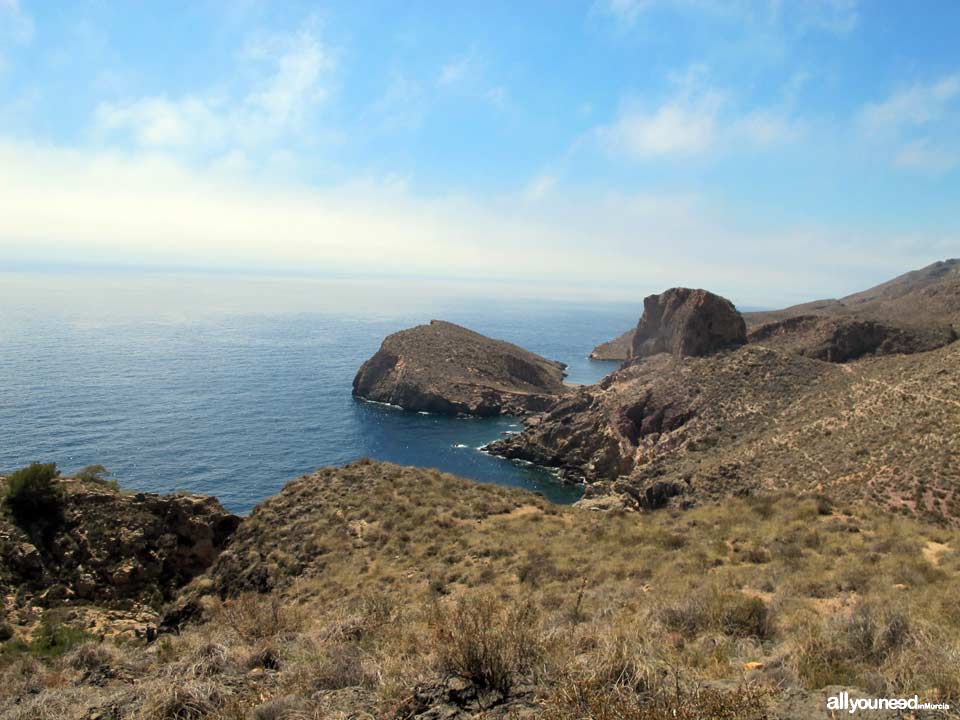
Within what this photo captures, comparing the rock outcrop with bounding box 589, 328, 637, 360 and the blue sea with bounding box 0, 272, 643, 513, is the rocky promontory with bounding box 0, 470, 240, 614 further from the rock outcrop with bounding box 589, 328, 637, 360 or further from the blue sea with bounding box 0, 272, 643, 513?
the rock outcrop with bounding box 589, 328, 637, 360

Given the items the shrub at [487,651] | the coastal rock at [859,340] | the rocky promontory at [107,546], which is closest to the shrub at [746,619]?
the shrub at [487,651]

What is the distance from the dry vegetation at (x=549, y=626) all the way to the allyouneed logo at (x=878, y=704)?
0.86 ft

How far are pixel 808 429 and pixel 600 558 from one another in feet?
81.7

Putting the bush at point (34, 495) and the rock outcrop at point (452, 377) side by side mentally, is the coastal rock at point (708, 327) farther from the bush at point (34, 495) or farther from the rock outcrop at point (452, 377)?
the bush at point (34, 495)

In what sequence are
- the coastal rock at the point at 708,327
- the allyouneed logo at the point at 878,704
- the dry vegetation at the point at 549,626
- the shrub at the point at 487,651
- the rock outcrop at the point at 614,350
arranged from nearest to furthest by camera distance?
1. the allyouneed logo at the point at 878,704
2. the dry vegetation at the point at 549,626
3. the shrub at the point at 487,651
4. the coastal rock at the point at 708,327
5. the rock outcrop at the point at 614,350

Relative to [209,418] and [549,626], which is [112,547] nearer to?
[549,626]

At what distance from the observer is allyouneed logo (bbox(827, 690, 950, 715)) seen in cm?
560

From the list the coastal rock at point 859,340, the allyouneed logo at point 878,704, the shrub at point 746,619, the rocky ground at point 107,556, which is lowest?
the rocky ground at point 107,556

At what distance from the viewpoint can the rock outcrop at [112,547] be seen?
65.6ft

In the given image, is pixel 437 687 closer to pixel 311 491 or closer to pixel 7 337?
pixel 311 491

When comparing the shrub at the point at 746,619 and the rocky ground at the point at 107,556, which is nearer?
the shrub at the point at 746,619

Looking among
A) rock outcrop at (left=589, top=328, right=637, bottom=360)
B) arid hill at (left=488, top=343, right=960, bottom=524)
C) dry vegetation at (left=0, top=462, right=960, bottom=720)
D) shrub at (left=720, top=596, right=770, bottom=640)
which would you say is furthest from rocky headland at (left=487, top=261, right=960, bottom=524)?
rock outcrop at (left=589, top=328, right=637, bottom=360)

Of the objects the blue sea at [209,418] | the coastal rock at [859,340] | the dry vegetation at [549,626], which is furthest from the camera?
the coastal rock at [859,340]

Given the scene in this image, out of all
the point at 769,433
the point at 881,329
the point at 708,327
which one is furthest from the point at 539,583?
the point at 881,329
